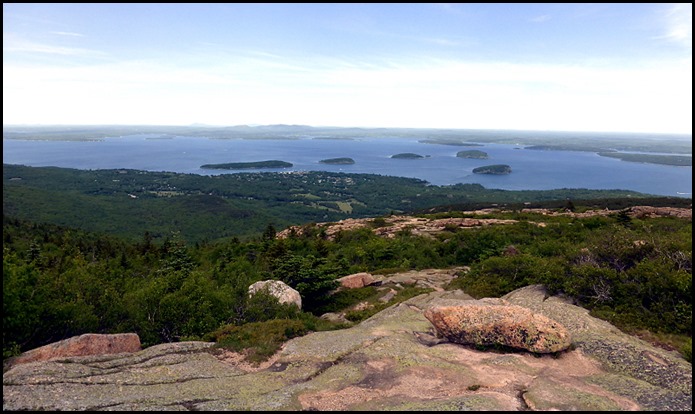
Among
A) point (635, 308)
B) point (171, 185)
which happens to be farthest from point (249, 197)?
point (635, 308)

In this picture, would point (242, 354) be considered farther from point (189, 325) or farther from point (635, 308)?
point (635, 308)

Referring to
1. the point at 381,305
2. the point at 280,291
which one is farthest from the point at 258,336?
the point at 381,305

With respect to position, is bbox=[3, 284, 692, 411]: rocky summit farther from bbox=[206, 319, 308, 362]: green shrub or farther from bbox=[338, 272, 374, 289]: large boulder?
bbox=[338, 272, 374, 289]: large boulder

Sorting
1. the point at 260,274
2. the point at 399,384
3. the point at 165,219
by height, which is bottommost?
the point at 165,219

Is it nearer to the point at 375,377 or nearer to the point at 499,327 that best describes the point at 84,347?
the point at 375,377

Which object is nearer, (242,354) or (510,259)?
(242,354)
